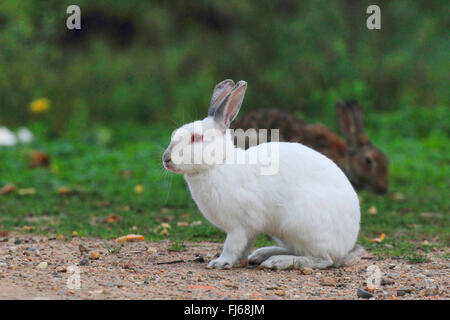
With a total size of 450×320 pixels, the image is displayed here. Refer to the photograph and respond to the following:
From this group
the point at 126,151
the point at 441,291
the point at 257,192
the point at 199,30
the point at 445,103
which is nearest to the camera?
the point at 441,291

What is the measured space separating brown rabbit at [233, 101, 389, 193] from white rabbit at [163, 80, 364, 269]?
416 cm

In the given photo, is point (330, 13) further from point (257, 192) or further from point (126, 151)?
point (257, 192)

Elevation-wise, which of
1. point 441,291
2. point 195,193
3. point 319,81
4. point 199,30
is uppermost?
point 199,30

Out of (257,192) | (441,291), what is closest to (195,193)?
(257,192)

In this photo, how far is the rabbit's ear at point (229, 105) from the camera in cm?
525

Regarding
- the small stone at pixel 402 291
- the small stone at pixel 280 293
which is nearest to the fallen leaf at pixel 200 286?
the small stone at pixel 280 293

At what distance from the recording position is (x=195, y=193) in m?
5.28

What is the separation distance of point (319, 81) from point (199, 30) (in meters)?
3.82

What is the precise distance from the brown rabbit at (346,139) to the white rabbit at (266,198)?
4.16 metres

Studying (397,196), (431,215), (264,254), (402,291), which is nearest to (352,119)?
(397,196)

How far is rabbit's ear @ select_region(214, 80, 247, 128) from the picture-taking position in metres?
5.25

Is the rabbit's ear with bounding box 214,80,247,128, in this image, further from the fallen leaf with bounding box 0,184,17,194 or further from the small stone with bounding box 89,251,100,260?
the fallen leaf with bounding box 0,184,17,194

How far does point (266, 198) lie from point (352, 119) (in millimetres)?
4946
